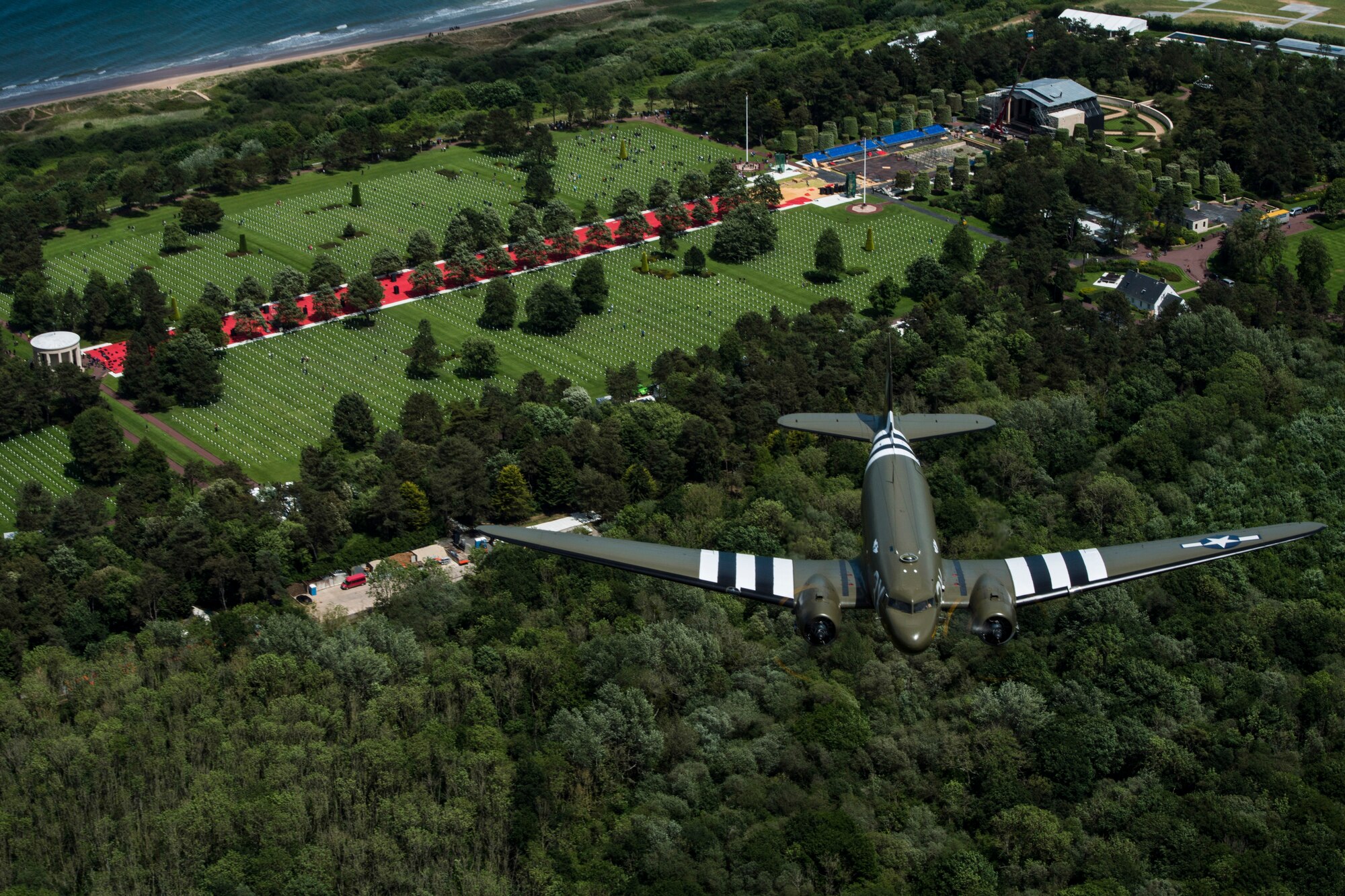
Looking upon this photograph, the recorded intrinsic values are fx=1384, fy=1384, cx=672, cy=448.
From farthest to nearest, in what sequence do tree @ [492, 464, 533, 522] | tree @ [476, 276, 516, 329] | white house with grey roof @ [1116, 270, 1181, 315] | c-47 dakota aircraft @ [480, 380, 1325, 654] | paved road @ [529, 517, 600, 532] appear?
tree @ [476, 276, 516, 329] → white house with grey roof @ [1116, 270, 1181, 315] → paved road @ [529, 517, 600, 532] → tree @ [492, 464, 533, 522] → c-47 dakota aircraft @ [480, 380, 1325, 654]

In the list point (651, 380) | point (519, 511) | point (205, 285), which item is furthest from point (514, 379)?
point (205, 285)

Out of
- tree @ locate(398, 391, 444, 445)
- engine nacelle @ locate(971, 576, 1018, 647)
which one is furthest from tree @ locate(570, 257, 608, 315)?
engine nacelle @ locate(971, 576, 1018, 647)

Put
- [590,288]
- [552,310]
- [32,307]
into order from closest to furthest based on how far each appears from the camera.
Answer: [552,310]
[32,307]
[590,288]

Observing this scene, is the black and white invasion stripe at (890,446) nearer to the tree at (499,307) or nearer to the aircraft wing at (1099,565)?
the aircraft wing at (1099,565)

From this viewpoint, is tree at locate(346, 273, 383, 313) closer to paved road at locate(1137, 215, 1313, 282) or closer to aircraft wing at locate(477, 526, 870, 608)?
aircraft wing at locate(477, 526, 870, 608)

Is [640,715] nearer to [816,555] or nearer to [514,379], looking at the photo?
[816,555]

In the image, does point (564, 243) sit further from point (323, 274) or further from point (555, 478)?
point (555, 478)

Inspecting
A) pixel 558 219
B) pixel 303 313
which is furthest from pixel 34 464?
pixel 558 219
